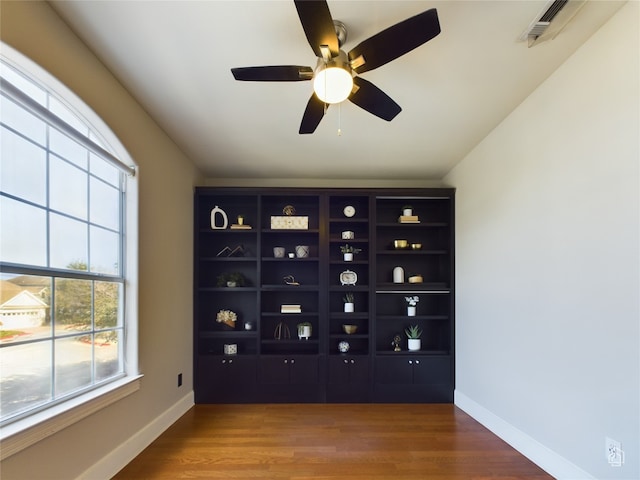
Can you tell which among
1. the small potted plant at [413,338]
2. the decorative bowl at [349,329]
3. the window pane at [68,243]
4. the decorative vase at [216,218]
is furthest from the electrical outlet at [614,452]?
the decorative vase at [216,218]

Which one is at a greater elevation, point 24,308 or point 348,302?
point 24,308

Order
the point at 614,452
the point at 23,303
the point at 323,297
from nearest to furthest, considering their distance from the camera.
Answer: the point at 23,303
the point at 614,452
the point at 323,297

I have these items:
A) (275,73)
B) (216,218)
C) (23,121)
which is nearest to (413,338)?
(216,218)

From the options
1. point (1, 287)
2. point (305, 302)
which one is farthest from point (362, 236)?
point (1, 287)

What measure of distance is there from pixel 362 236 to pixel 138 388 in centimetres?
269

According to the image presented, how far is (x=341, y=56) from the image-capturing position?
173 centimetres

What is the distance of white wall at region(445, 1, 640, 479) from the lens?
1.82 meters

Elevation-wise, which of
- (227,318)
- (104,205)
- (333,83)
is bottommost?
(227,318)

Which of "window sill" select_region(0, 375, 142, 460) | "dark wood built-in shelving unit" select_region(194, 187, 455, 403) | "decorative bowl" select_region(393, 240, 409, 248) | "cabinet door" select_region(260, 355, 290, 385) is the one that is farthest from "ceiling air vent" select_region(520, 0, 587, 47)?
"cabinet door" select_region(260, 355, 290, 385)

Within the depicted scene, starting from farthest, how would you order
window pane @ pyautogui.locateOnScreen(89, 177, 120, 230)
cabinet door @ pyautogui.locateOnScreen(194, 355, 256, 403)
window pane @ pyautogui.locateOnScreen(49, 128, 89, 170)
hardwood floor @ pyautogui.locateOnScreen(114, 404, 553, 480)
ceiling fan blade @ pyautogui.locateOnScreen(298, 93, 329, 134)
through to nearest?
1. cabinet door @ pyautogui.locateOnScreen(194, 355, 256, 403)
2. hardwood floor @ pyautogui.locateOnScreen(114, 404, 553, 480)
3. window pane @ pyautogui.locateOnScreen(89, 177, 120, 230)
4. ceiling fan blade @ pyautogui.locateOnScreen(298, 93, 329, 134)
5. window pane @ pyautogui.locateOnScreen(49, 128, 89, 170)

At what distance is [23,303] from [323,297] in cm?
262

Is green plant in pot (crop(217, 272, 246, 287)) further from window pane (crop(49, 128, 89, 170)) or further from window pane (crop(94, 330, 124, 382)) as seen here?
window pane (crop(49, 128, 89, 170))

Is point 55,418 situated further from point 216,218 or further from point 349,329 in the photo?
point 349,329

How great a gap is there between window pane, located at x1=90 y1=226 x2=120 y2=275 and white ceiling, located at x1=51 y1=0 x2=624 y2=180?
1.01 metres
